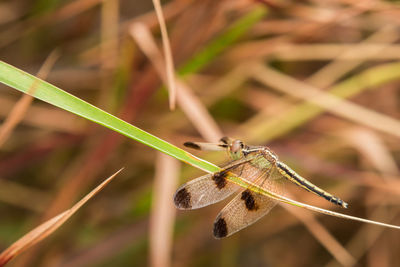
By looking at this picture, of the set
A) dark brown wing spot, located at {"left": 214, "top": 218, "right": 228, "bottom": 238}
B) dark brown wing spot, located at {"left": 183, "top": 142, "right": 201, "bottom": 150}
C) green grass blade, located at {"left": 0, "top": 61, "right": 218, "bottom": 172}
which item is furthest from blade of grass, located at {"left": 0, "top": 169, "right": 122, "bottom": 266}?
dark brown wing spot, located at {"left": 214, "top": 218, "right": 228, "bottom": 238}

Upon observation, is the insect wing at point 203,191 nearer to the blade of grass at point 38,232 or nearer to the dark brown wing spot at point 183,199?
the dark brown wing spot at point 183,199

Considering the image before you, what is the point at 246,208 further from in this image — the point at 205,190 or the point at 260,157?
the point at 260,157

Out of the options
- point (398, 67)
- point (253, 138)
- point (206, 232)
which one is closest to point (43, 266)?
point (206, 232)

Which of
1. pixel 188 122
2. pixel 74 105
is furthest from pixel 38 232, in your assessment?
pixel 188 122

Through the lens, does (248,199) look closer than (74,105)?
No

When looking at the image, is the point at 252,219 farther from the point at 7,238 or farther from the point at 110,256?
the point at 7,238

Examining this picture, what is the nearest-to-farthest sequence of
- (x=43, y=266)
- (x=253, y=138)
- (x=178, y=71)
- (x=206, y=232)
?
(x=178, y=71) < (x=43, y=266) < (x=253, y=138) < (x=206, y=232)
